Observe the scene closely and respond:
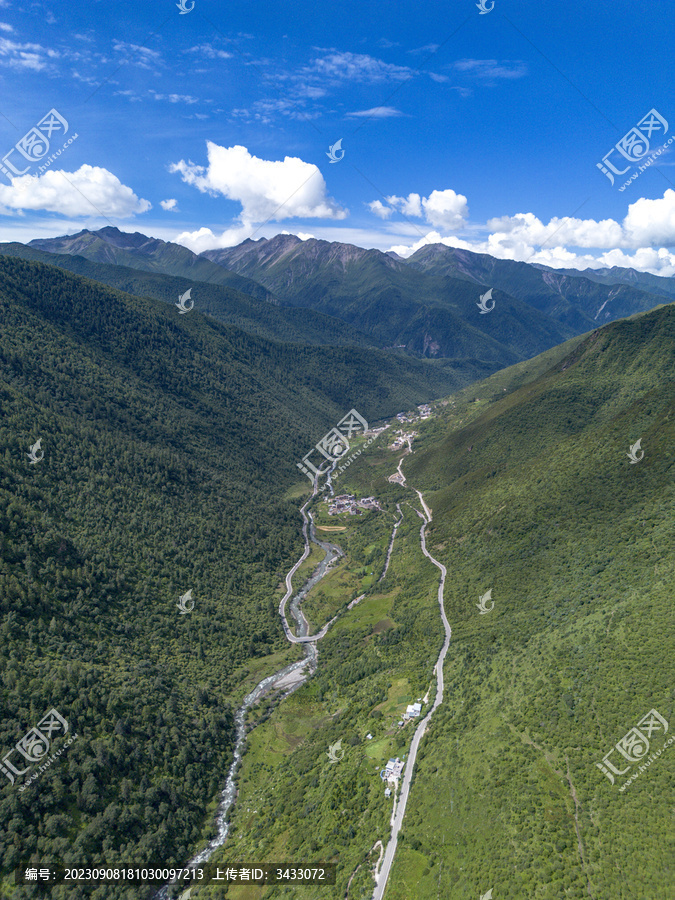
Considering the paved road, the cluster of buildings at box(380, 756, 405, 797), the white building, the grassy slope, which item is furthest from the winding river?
the paved road

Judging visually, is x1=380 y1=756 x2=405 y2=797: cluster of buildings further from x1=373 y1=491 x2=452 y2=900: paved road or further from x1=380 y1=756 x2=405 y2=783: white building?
x1=373 y1=491 x2=452 y2=900: paved road

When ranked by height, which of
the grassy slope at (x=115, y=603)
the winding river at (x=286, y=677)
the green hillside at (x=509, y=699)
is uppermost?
the grassy slope at (x=115, y=603)

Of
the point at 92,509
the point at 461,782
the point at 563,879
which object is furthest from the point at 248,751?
the point at 92,509

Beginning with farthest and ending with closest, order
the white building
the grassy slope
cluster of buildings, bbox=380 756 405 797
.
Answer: the grassy slope
the white building
cluster of buildings, bbox=380 756 405 797

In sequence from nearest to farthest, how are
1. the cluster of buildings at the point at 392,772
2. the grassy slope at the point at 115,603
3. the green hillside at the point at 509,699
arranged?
the green hillside at the point at 509,699, the cluster of buildings at the point at 392,772, the grassy slope at the point at 115,603

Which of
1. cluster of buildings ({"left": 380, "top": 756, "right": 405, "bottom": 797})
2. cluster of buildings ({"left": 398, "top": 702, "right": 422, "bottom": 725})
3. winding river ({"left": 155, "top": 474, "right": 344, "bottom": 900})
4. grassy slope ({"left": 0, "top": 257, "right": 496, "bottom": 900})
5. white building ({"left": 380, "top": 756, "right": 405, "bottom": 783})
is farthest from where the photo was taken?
cluster of buildings ({"left": 398, "top": 702, "right": 422, "bottom": 725})

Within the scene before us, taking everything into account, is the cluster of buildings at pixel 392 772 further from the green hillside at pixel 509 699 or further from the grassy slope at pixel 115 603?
the grassy slope at pixel 115 603

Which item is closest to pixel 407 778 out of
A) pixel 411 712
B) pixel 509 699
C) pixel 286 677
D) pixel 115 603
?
pixel 411 712

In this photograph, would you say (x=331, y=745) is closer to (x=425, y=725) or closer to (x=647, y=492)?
(x=425, y=725)

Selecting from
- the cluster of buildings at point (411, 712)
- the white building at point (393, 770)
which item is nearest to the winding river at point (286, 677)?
the white building at point (393, 770)
